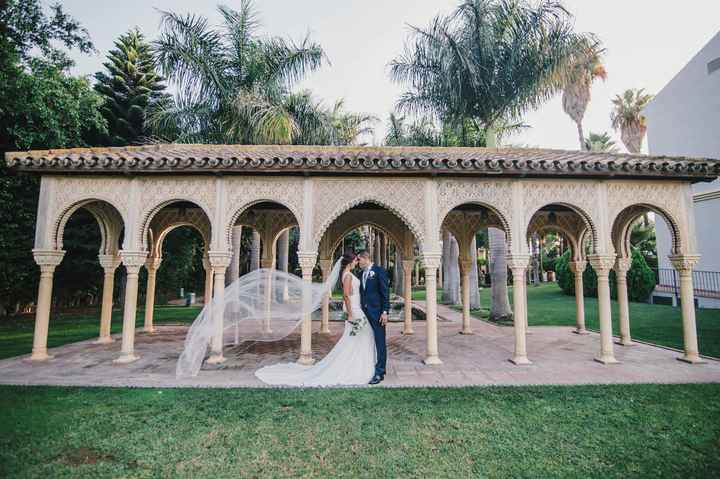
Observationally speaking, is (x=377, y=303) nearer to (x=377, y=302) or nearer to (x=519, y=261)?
(x=377, y=302)

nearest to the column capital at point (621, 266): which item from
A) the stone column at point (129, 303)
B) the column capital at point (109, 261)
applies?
the stone column at point (129, 303)

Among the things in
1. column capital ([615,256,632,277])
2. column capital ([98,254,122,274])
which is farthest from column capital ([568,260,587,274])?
column capital ([98,254,122,274])

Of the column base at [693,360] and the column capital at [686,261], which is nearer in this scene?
the column base at [693,360]

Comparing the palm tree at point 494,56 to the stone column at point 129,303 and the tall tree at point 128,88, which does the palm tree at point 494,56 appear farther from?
the tall tree at point 128,88

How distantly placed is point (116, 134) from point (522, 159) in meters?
18.4

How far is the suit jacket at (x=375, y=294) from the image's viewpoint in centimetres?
593

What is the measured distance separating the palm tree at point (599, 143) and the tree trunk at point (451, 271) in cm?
2056

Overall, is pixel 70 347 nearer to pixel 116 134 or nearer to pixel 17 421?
pixel 17 421

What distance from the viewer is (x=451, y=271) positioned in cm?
1973

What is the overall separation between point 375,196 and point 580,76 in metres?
10.7

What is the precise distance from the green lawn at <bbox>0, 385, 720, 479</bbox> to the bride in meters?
0.47

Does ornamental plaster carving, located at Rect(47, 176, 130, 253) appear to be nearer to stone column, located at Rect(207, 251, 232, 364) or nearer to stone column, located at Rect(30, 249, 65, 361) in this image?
stone column, located at Rect(30, 249, 65, 361)

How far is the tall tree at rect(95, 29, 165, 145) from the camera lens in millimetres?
17141

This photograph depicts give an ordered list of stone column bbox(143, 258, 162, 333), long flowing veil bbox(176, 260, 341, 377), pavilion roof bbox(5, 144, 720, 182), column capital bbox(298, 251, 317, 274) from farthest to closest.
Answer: stone column bbox(143, 258, 162, 333) < column capital bbox(298, 251, 317, 274) < pavilion roof bbox(5, 144, 720, 182) < long flowing veil bbox(176, 260, 341, 377)
